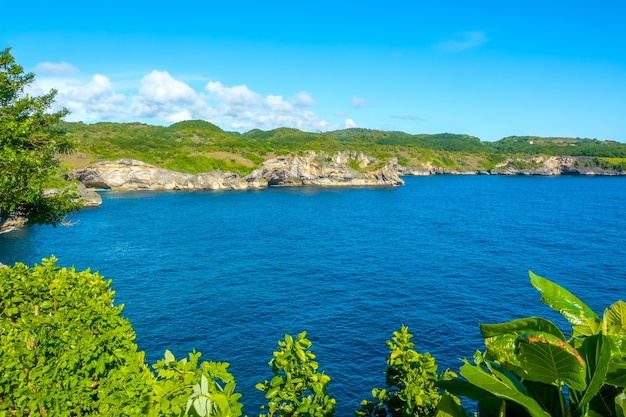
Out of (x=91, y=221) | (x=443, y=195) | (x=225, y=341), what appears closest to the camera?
(x=225, y=341)

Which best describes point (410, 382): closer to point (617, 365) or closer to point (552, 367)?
point (617, 365)

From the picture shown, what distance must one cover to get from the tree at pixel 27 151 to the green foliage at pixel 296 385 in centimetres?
1954

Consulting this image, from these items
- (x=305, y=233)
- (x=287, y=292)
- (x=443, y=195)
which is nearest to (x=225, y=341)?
(x=287, y=292)

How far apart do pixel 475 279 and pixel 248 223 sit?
56505mm

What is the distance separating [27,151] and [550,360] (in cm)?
2743

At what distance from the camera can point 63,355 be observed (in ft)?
31.2

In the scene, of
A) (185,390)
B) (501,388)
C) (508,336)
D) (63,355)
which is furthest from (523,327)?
(63,355)

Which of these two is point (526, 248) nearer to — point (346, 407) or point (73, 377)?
point (346, 407)

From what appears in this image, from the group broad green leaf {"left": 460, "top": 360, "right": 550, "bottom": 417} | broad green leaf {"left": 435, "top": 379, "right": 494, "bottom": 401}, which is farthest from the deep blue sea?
broad green leaf {"left": 460, "top": 360, "right": 550, "bottom": 417}

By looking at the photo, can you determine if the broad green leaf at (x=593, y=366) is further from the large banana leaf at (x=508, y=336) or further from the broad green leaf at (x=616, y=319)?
the broad green leaf at (x=616, y=319)

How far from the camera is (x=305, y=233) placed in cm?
8850

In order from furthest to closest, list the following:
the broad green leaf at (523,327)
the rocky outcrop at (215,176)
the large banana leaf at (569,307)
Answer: the rocky outcrop at (215,176)
the large banana leaf at (569,307)
the broad green leaf at (523,327)

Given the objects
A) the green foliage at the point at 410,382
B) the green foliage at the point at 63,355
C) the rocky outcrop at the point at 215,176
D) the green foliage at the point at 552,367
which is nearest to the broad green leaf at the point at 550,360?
the green foliage at the point at 552,367

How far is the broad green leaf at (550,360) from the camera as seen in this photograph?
3402 millimetres
